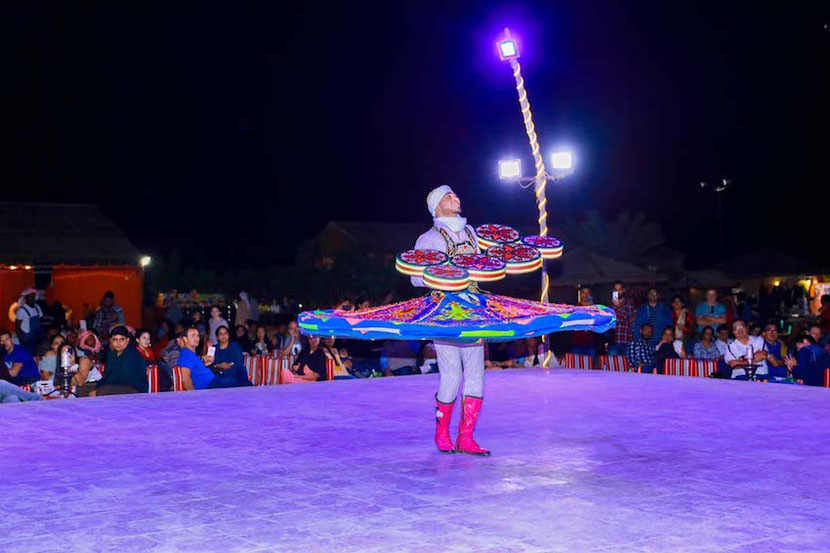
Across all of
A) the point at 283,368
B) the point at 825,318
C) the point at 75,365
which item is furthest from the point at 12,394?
the point at 825,318

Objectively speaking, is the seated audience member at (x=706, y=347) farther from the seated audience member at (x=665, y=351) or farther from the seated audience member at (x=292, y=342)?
the seated audience member at (x=292, y=342)

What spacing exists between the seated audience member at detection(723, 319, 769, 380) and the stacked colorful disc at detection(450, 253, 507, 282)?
5.94m

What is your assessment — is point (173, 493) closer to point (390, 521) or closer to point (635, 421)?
point (390, 521)

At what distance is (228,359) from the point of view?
11664mm

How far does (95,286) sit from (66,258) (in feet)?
6.02

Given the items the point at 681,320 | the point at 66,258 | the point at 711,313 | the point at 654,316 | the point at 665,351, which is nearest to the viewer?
the point at 665,351

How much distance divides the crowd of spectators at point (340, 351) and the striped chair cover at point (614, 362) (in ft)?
0.49

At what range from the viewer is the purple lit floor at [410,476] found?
14.7 feet

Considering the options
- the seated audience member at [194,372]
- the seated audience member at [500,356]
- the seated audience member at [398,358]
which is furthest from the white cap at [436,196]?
the seated audience member at [500,356]

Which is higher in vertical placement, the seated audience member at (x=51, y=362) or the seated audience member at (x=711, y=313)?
the seated audience member at (x=711, y=313)

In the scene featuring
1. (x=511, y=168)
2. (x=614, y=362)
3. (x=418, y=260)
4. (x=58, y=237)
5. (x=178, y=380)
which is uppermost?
(x=58, y=237)

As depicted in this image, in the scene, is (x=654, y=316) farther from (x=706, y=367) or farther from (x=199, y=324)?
(x=199, y=324)

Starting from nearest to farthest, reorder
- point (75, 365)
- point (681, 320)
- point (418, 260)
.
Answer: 1. point (418, 260)
2. point (75, 365)
3. point (681, 320)

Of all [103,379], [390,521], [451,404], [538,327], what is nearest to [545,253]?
[538,327]
